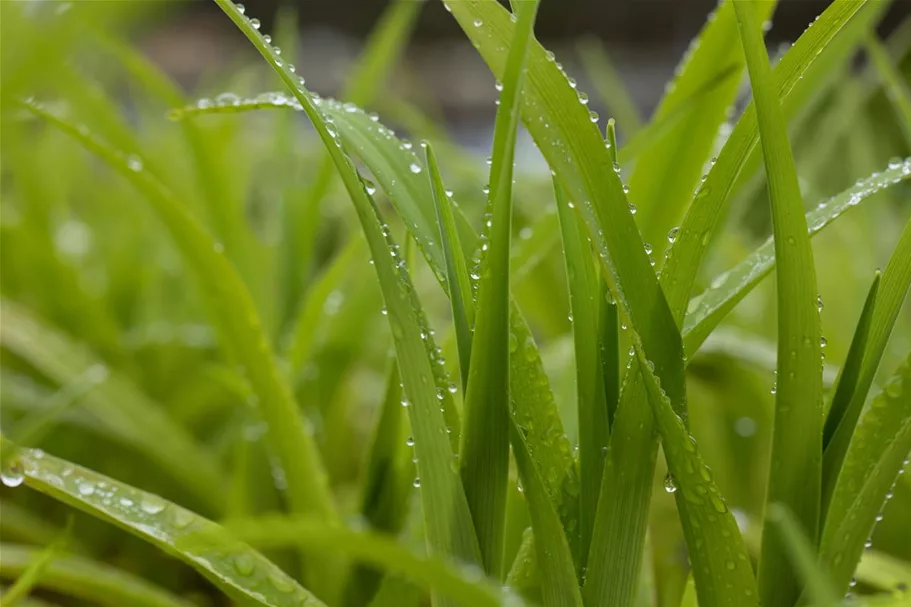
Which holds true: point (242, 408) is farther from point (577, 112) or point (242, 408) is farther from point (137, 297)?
point (577, 112)

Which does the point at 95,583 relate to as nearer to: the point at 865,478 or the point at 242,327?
the point at 242,327

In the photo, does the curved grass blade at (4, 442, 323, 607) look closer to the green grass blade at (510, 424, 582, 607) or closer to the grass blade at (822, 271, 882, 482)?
the green grass blade at (510, 424, 582, 607)

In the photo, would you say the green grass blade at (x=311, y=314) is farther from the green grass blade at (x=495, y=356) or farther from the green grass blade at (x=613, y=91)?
the green grass blade at (x=613, y=91)

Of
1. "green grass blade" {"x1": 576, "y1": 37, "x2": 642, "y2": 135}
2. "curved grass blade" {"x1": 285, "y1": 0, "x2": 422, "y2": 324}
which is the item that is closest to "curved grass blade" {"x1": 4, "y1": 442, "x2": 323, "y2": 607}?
"curved grass blade" {"x1": 285, "y1": 0, "x2": 422, "y2": 324}

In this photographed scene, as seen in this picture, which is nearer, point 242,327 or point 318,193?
point 242,327

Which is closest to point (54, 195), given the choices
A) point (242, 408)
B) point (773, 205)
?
point (242, 408)

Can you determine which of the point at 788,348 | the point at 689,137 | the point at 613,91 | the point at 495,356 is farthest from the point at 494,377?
the point at 613,91

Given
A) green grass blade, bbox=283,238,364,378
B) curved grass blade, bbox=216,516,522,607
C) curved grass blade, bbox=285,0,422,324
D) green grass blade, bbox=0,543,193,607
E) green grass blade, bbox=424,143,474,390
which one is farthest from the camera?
curved grass blade, bbox=285,0,422,324
